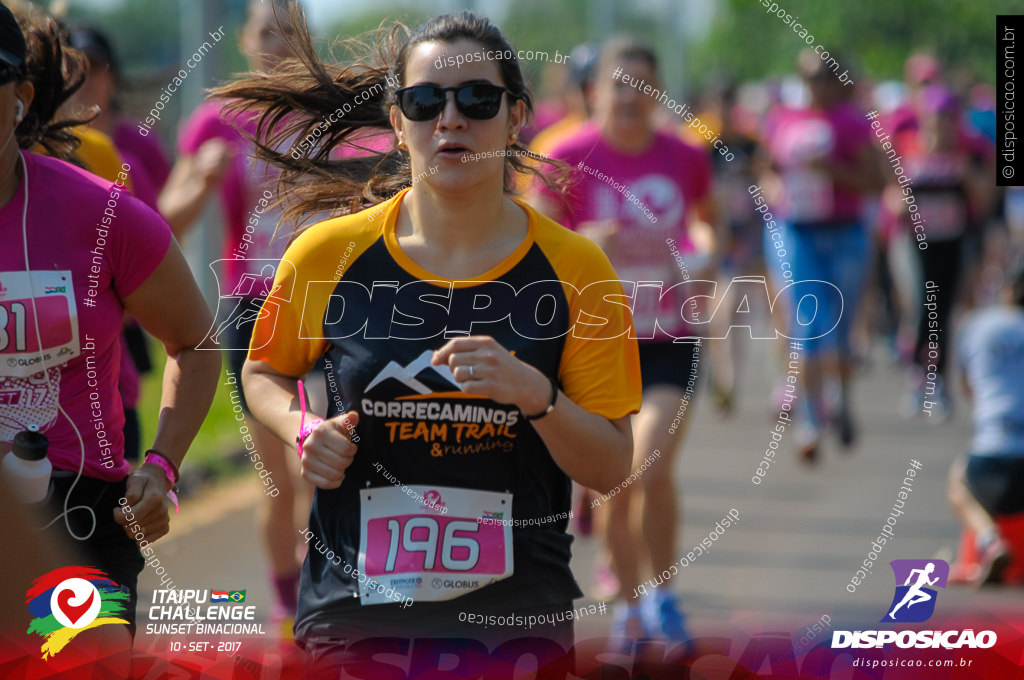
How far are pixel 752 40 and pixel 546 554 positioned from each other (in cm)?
2535

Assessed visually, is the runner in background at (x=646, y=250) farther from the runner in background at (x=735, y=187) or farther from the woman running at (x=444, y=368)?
the runner in background at (x=735, y=187)

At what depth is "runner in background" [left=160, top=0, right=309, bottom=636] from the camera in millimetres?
4832

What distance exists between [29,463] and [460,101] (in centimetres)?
→ 110

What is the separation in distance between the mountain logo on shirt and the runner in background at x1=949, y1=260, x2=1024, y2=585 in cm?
373

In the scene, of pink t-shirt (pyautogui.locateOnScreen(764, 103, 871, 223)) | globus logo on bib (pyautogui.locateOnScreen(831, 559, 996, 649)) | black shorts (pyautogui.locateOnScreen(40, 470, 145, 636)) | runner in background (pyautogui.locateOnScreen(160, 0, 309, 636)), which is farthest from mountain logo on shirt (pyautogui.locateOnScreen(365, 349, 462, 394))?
pink t-shirt (pyautogui.locateOnScreen(764, 103, 871, 223))

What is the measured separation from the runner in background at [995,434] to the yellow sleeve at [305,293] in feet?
12.5

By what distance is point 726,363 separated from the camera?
1131cm

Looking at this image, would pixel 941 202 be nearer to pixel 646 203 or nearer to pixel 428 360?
pixel 646 203

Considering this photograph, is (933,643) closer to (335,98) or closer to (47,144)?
(335,98)

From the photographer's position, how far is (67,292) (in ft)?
9.18

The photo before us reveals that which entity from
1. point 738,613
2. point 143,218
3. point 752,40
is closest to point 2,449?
point 143,218

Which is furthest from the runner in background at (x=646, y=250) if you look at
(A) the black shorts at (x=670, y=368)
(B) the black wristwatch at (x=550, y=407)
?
Answer: (B) the black wristwatch at (x=550, y=407)

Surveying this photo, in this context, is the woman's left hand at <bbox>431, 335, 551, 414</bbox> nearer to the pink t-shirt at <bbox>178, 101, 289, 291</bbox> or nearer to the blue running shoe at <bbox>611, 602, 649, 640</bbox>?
the blue running shoe at <bbox>611, 602, 649, 640</bbox>

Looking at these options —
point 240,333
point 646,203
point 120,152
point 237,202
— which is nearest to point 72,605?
point 240,333
